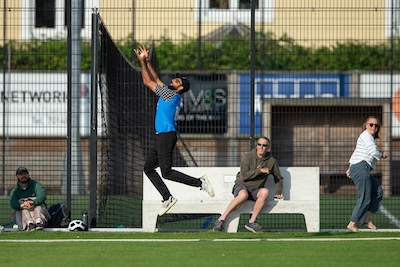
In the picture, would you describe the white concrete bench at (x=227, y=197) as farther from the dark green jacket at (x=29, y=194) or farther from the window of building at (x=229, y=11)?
the window of building at (x=229, y=11)

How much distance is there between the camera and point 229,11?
23297mm

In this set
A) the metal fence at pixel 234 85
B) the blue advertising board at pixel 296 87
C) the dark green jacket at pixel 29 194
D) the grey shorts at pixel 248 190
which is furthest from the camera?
the blue advertising board at pixel 296 87

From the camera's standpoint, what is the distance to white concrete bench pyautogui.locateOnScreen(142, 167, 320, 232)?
15.5 m

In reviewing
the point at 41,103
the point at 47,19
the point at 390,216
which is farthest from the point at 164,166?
the point at 41,103

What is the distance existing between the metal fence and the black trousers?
368 cm

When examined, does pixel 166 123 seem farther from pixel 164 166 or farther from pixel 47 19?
pixel 47 19

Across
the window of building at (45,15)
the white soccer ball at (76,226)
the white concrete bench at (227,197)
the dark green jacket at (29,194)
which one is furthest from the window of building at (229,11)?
the white soccer ball at (76,226)

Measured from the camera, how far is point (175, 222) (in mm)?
17719

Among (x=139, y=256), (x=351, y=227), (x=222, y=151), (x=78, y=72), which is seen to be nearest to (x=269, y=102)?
(x=222, y=151)

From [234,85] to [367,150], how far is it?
7.81m

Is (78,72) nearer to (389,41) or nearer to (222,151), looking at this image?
(222,151)

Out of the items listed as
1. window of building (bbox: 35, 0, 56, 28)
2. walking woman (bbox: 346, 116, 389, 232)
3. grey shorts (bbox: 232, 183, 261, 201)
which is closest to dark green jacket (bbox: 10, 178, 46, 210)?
grey shorts (bbox: 232, 183, 261, 201)

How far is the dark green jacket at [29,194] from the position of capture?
1583cm

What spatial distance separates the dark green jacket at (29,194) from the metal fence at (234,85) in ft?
7.87
